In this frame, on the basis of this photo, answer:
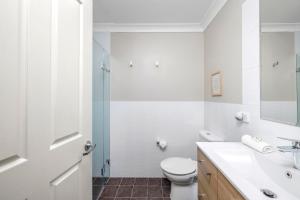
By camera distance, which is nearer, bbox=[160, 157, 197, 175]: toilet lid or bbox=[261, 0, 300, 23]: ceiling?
bbox=[261, 0, 300, 23]: ceiling

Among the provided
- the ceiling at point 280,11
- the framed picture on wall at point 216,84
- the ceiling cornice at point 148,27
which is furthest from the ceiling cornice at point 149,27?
the ceiling at point 280,11

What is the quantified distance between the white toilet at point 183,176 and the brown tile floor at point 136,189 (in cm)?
25

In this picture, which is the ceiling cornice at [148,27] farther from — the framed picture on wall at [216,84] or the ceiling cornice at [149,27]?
the framed picture on wall at [216,84]

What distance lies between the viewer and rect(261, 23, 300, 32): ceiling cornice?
0.92 metres

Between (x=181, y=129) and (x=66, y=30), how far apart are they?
2.00m

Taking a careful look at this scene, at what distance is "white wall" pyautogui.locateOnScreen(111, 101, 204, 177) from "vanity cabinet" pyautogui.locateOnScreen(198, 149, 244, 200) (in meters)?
1.18

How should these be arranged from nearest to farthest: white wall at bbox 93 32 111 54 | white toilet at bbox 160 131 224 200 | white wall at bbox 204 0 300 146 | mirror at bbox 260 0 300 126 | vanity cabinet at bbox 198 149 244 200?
vanity cabinet at bbox 198 149 244 200, mirror at bbox 260 0 300 126, white wall at bbox 204 0 300 146, white toilet at bbox 160 131 224 200, white wall at bbox 93 32 111 54

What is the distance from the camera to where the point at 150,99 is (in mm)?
2465

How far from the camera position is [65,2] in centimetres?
88

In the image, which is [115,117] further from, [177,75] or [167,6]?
[167,6]

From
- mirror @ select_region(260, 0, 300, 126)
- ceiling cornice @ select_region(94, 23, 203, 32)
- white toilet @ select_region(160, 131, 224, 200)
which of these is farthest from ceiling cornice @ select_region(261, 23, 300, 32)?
ceiling cornice @ select_region(94, 23, 203, 32)

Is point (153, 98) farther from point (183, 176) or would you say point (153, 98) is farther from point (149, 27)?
point (183, 176)

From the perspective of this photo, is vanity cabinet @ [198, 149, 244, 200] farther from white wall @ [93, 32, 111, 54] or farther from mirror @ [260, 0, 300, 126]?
white wall @ [93, 32, 111, 54]

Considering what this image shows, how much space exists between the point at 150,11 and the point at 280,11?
1.45 metres
